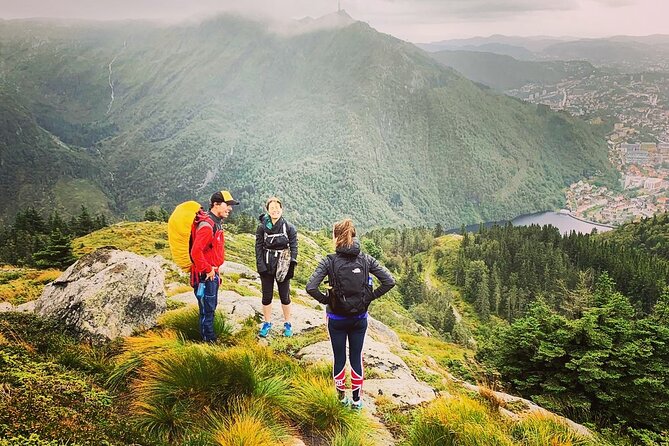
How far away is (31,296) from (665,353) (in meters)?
20.3

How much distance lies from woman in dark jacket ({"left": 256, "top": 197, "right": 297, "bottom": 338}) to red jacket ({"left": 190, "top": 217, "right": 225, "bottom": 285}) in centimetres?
118

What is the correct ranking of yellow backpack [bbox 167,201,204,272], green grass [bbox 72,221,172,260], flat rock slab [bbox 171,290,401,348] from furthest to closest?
green grass [bbox 72,221,172,260]
flat rock slab [bbox 171,290,401,348]
yellow backpack [bbox 167,201,204,272]

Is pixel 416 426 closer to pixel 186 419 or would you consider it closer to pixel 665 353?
pixel 186 419

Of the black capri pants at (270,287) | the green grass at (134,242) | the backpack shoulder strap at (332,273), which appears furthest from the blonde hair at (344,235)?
the green grass at (134,242)

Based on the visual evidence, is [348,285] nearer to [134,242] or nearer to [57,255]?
[57,255]

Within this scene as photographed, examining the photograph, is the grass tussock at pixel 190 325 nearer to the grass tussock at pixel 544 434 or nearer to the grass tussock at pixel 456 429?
the grass tussock at pixel 456 429

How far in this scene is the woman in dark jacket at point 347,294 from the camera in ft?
20.7

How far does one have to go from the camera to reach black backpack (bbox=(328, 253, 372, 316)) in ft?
20.7

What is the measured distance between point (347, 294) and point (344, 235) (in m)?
0.92

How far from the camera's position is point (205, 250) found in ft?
25.5

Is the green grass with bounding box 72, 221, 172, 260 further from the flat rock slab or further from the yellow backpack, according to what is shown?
the yellow backpack

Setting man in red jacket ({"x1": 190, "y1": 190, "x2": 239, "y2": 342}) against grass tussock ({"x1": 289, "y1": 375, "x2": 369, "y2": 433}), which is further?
man in red jacket ({"x1": 190, "y1": 190, "x2": 239, "y2": 342})

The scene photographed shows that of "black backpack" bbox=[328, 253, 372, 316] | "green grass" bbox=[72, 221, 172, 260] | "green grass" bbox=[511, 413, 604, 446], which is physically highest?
"black backpack" bbox=[328, 253, 372, 316]

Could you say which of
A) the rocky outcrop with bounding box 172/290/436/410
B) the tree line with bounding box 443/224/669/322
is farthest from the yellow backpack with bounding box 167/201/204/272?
the tree line with bounding box 443/224/669/322
